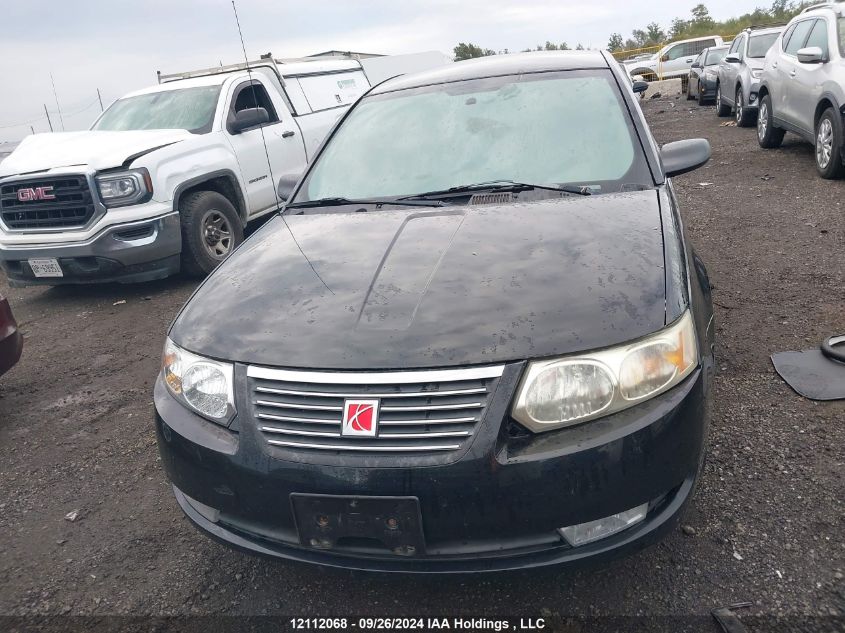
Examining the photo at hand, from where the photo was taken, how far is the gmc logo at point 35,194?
572 cm

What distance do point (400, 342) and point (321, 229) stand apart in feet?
3.51

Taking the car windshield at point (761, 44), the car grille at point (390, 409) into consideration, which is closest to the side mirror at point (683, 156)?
the car grille at point (390, 409)

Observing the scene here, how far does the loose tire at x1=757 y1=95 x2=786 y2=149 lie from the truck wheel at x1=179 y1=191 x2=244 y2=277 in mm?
7259

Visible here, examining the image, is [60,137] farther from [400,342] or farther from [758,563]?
[758,563]

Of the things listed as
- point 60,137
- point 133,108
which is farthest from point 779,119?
point 60,137

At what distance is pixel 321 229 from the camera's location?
9.12 feet

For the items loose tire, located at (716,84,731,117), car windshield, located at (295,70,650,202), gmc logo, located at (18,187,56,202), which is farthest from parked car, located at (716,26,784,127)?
gmc logo, located at (18,187,56,202)

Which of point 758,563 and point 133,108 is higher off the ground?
point 133,108

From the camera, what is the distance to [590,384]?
1.81 m

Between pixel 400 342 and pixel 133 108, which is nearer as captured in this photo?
pixel 400 342

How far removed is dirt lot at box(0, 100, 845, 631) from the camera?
83.5 inches

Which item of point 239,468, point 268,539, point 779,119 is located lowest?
point 779,119

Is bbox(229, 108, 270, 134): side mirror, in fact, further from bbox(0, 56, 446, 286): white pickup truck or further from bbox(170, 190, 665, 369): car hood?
bbox(170, 190, 665, 369): car hood

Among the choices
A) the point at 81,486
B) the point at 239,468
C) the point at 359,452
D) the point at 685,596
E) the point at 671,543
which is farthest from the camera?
the point at 81,486
